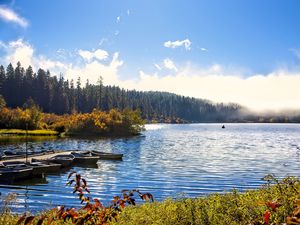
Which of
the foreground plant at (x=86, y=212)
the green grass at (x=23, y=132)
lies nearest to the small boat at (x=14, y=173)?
the foreground plant at (x=86, y=212)

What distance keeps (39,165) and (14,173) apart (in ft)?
17.2

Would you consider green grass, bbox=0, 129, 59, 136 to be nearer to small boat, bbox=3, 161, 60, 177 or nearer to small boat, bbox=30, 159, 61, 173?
small boat, bbox=3, 161, 60, 177

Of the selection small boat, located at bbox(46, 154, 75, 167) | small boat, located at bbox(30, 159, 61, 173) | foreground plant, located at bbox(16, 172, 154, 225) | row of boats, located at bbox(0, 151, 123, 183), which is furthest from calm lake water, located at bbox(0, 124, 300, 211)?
foreground plant, located at bbox(16, 172, 154, 225)

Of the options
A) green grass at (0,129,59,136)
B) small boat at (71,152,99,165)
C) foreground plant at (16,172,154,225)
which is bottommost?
small boat at (71,152,99,165)

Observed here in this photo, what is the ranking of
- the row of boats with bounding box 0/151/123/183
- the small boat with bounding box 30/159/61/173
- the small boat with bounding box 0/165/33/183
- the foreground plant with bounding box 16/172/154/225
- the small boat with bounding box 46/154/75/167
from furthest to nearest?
the small boat with bounding box 46/154/75/167 → the small boat with bounding box 30/159/61/173 → the row of boats with bounding box 0/151/123/183 → the small boat with bounding box 0/165/33/183 → the foreground plant with bounding box 16/172/154/225

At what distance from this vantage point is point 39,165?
42.2 meters

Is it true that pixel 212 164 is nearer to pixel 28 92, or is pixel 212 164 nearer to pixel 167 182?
pixel 167 182

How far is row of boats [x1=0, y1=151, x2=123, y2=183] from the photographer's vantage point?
37000 mm

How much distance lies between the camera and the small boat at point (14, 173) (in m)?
36.4

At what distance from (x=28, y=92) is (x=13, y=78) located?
1113 cm

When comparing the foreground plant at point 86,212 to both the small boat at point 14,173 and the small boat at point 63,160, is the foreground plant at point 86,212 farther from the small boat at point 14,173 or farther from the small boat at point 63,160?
the small boat at point 63,160

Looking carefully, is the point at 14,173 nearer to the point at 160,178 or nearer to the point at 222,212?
the point at 160,178

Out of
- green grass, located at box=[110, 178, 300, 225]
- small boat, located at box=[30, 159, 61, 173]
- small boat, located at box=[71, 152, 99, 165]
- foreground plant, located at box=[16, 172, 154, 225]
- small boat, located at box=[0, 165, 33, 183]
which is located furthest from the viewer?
small boat, located at box=[71, 152, 99, 165]

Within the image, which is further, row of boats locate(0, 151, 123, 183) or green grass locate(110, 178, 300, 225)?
row of boats locate(0, 151, 123, 183)
